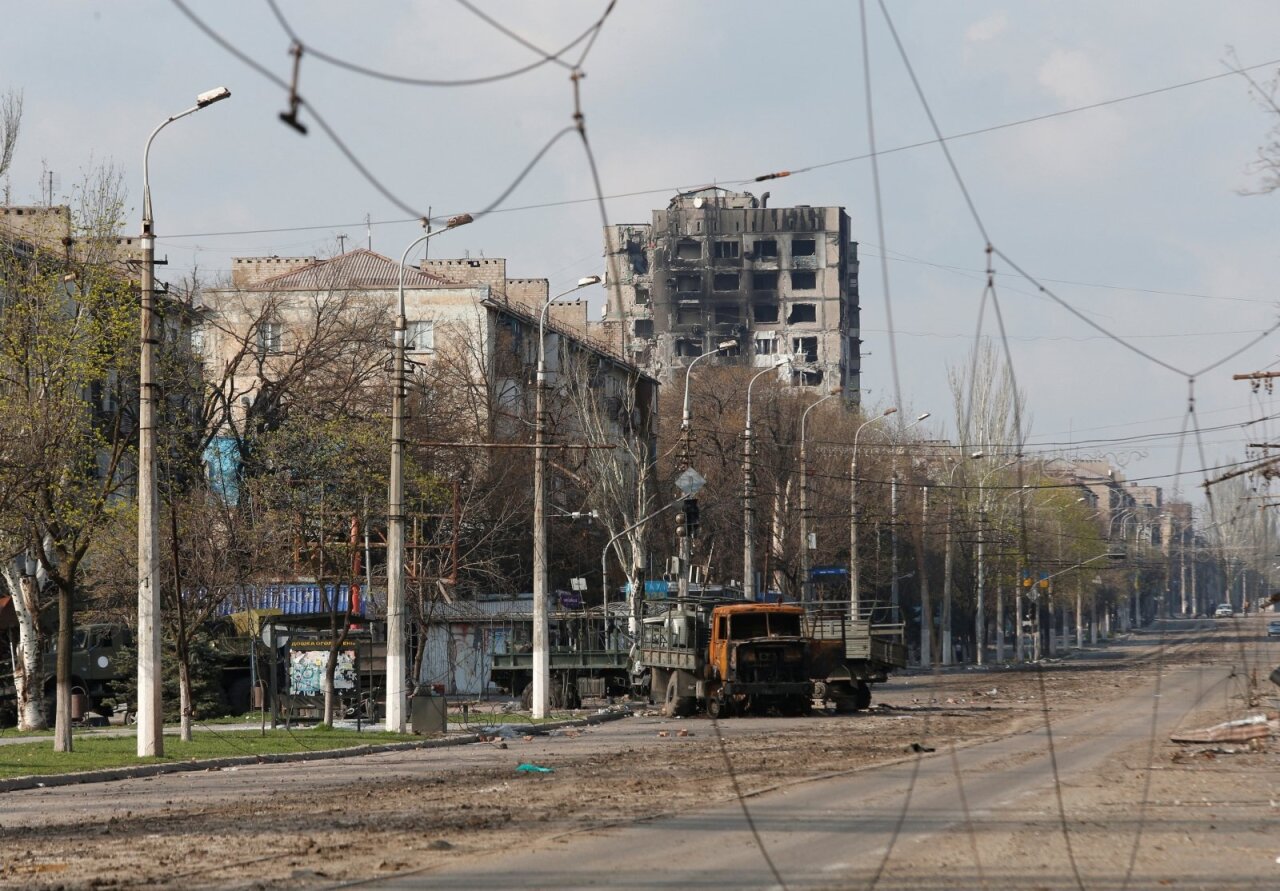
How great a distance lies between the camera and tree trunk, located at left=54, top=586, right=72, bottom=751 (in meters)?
26.2

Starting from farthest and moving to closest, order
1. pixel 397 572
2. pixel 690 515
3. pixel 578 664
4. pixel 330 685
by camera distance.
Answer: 1. pixel 578 664
2. pixel 690 515
3. pixel 330 685
4. pixel 397 572

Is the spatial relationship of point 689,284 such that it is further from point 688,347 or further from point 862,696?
point 862,696

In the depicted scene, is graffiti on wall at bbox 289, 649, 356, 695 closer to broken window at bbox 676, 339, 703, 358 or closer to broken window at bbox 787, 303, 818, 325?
broken window at bbox 676, 339, 703, 358

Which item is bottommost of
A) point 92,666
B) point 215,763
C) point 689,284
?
point 215,763

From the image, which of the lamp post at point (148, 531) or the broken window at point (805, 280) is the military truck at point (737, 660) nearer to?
the lamp post at point (148, 531)

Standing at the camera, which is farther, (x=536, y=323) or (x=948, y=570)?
(x=536, y=323)

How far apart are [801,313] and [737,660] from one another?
113614 mm

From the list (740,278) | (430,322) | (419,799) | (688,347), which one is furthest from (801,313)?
(419,799)

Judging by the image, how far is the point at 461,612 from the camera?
53.9 metres

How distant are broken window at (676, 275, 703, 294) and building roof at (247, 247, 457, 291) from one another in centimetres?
6832

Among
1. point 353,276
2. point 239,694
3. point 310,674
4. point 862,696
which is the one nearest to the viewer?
point 310,674

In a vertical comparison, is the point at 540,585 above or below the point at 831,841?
above

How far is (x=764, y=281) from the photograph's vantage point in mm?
150250

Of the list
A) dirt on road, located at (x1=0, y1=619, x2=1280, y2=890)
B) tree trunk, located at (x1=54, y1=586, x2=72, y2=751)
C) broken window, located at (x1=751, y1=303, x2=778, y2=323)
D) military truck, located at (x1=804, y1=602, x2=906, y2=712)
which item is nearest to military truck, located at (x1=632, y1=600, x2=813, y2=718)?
military truck, located at (x1=804, y1=602, x2=906, y2=712)
